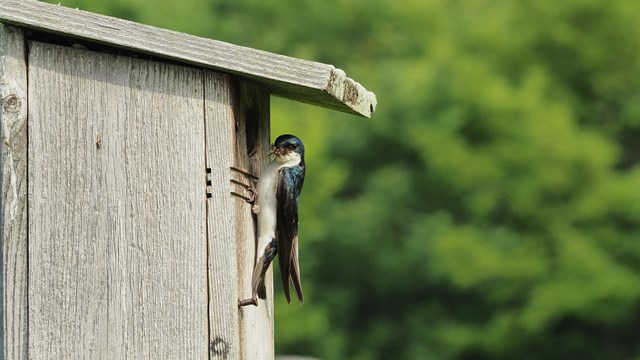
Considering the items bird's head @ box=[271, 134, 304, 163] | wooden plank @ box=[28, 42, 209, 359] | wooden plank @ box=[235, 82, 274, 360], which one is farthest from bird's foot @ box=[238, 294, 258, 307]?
bird's head @ box=[271, 134, 304, 163]

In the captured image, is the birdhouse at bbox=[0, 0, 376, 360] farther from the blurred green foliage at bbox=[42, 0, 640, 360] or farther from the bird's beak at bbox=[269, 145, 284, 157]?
the blurred green foliage at bbox=[42, 0, 640, 360]

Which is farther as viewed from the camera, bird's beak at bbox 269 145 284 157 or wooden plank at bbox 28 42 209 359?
bird's beak at bbox 269 145 284 157

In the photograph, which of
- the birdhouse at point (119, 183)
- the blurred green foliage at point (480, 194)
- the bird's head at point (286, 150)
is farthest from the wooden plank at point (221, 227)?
the blurred green foliage at point (480, 194)

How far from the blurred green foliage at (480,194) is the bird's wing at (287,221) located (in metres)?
11.2

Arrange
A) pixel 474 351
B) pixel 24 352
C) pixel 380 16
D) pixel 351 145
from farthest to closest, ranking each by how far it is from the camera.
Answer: pixel 380 16, pixel 351 145, pixel 474 351, pixel 24 352

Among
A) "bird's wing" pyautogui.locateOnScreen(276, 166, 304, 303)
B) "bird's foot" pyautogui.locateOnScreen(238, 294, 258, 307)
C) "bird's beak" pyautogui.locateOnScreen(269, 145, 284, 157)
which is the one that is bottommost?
"bird's foot" pyautogui.locateOnScreen(238, 294, 258, 307)

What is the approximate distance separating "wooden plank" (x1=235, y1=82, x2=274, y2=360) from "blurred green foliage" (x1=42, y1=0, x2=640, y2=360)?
11.1m

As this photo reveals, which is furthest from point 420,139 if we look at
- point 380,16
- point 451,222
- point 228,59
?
point 228,59

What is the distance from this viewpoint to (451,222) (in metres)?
20.1

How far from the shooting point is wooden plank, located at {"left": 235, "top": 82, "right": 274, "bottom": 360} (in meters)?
3.59

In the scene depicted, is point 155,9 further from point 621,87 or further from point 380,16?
point 380,16

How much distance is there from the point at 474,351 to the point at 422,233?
196 cm

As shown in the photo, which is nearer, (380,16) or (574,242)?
(574,242)

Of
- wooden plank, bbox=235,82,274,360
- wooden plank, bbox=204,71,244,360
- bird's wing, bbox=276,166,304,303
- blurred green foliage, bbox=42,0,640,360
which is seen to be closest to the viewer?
wooden plank, bbox=204,71,244,360
